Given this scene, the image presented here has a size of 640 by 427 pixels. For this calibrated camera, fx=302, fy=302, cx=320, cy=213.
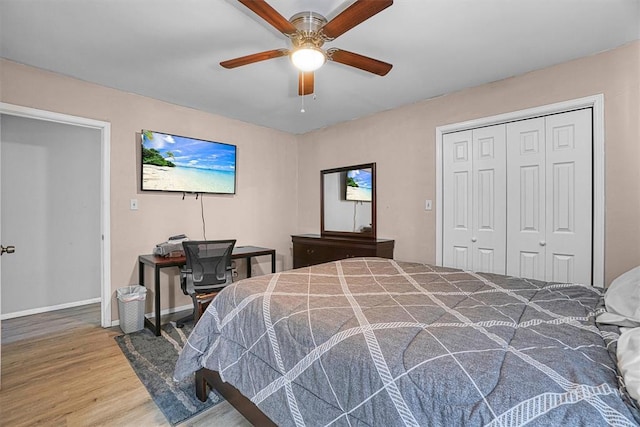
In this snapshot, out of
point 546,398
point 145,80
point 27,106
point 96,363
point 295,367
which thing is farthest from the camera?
point 145,80

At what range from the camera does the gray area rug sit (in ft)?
5.74

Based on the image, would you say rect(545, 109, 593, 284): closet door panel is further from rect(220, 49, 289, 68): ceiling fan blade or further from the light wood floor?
the light wood floor

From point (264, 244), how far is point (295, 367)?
3.21 m

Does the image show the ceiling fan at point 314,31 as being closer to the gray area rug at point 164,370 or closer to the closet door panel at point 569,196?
the closet door panel at point 569,196

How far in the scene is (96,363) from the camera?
89.3 inches

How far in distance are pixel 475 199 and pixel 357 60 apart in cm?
185

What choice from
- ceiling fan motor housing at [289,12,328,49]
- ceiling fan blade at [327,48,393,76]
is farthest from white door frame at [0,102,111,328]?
ceiling fan blade at [327,48,393,76]

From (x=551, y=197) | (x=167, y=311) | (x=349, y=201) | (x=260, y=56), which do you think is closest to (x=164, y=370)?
(x=167, y=311)

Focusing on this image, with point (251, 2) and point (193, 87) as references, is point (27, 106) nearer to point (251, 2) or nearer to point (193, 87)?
point (193, 87)

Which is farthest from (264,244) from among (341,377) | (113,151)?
(341,377)

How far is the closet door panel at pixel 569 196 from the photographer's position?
2398 millimetres

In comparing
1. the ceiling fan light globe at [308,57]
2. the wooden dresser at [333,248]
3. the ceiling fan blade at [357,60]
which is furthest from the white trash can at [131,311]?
the ceiling fan blade at [357,60]

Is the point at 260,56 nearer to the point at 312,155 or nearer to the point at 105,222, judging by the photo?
the point at 105,222

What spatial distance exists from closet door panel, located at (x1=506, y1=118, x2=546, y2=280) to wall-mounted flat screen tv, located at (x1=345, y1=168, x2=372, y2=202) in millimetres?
1531
